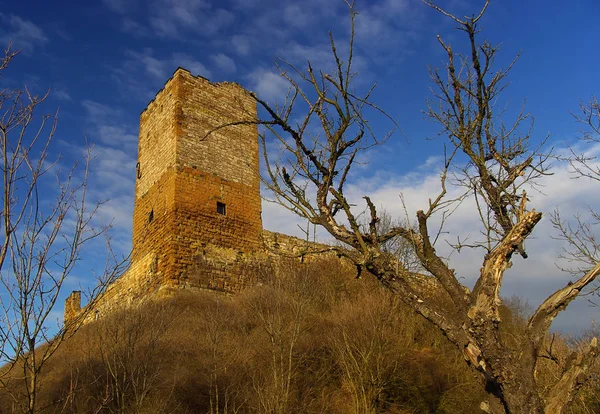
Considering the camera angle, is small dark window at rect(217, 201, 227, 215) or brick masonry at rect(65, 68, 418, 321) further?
small dark window at rect(217, 201, 227, 215)

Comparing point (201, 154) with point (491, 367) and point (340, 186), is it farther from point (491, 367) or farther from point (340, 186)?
point (491, 367)

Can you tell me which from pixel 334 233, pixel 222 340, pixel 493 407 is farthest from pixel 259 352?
pixel 493 407

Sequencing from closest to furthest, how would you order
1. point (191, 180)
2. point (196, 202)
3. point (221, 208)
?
point (196, 202) → point (191, 180) → point (221, 208)

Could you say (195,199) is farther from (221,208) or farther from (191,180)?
(221,208)

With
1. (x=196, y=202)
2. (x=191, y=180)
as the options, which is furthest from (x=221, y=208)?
(x=191, y=180)

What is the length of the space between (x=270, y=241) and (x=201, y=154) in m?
3.72

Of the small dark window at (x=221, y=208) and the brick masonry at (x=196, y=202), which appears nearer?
the brick masonry at (x=196, y=202)

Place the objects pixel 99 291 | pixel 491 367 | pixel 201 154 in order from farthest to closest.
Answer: pixel 201 154 → pixel 99 291 → pixel 491 367

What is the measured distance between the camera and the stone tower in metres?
14.3

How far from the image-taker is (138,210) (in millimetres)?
Result: 16625

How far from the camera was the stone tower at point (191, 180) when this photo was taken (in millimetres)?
14344

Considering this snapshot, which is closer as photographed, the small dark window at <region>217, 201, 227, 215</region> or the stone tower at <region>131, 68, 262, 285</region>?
the stone tower at <region>131, 68, 262, 285</region>

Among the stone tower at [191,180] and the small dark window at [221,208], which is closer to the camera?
the stone tower at [191,180]

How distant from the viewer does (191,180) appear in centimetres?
1489
